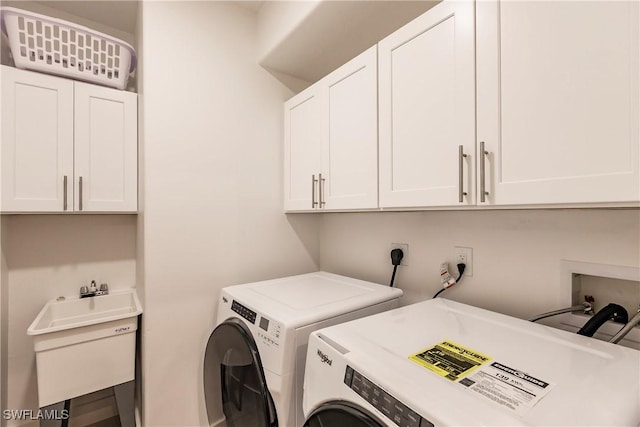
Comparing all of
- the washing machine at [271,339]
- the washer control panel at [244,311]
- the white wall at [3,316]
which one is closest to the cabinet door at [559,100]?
the washing machine at [271,339]

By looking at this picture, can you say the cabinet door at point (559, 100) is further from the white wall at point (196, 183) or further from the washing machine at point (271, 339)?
the white wall at point (196, 183)

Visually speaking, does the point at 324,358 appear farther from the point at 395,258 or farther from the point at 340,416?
the point at 395,258

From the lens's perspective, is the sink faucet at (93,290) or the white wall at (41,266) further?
the sink faucet at (93,290)

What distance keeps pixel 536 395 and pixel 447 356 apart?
214 millimetres

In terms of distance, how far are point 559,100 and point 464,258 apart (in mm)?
749

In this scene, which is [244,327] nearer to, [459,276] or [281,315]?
[281,315]

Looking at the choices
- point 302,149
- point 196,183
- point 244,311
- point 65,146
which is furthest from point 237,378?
point 65,146

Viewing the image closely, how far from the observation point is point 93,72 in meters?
1.57

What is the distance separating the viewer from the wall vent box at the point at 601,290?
0.90 meters

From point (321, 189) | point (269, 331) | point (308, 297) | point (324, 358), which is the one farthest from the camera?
point (321, 189)

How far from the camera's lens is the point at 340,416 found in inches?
30.2

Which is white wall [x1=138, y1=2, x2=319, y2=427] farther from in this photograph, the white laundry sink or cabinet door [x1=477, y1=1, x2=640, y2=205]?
cabinet door [x1=477, y1=1, x2=640, y2=205]

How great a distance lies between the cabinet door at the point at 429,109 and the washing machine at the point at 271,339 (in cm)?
51

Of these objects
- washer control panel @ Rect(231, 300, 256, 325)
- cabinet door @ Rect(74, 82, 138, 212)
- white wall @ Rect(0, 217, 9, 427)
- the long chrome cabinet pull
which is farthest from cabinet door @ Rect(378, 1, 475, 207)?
white wall @ Rect(0, 217, 9, 427)
